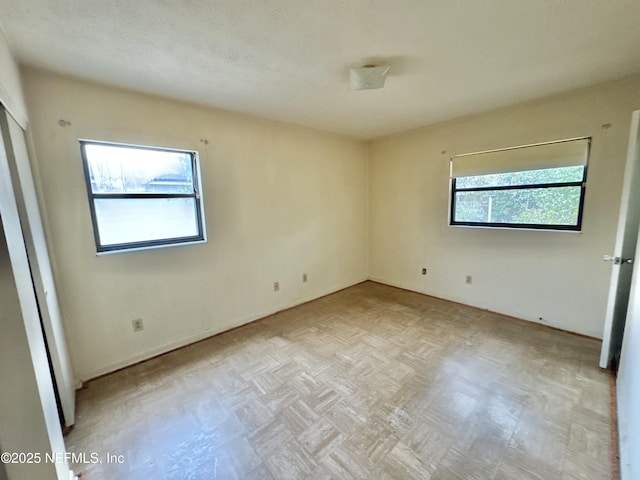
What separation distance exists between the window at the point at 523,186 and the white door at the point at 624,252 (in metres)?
0.60

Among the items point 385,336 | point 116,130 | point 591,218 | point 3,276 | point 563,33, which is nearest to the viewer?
point 3,276

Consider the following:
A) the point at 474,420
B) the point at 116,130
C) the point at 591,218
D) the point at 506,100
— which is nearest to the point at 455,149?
the point at 506,100

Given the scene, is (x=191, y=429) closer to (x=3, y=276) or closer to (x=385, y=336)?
(x=3, y=276)

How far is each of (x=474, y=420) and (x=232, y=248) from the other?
2.59m

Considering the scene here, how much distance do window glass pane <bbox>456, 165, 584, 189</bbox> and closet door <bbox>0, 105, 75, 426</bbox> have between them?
4002 millimetres

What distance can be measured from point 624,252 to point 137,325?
13.5 feet

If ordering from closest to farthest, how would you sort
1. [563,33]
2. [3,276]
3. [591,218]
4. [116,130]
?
[3,276], [563,33], [116,130], [591,218]

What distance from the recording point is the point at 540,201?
2744 mm

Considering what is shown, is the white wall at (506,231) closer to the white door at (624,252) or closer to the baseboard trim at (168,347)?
the white door at (624,252)

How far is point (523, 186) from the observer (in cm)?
281

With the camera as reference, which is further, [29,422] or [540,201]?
[540,201]

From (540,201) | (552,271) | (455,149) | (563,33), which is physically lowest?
(552,271)

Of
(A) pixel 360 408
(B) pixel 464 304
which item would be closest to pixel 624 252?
(B) pixel 464 304

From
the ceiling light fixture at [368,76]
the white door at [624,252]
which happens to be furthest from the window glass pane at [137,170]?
the white door at [624,252]
